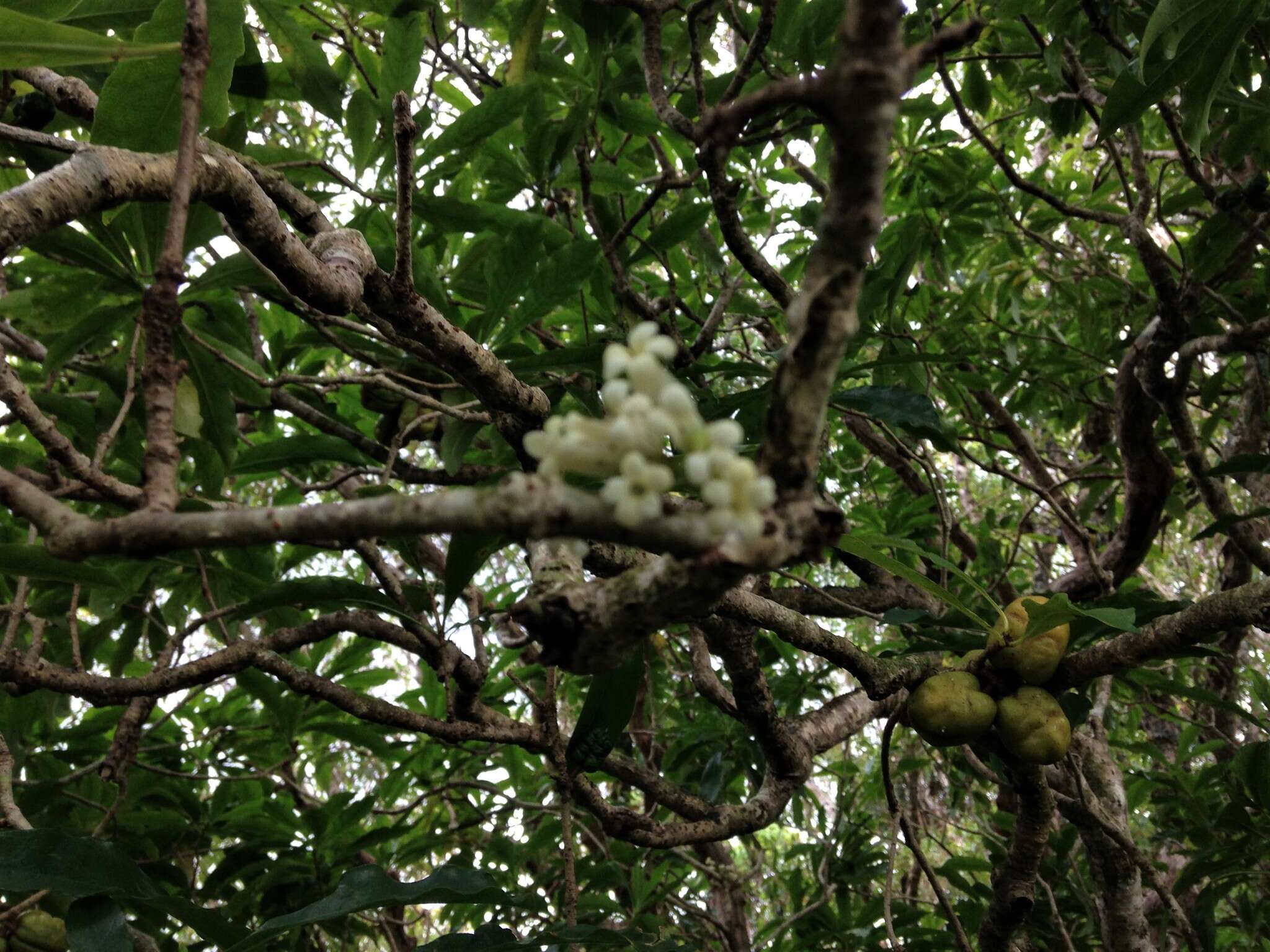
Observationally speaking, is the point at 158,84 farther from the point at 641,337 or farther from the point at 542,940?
the point at 542,940

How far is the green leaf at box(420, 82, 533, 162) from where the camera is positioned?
5.12ft

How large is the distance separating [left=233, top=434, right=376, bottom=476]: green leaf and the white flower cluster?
129cm

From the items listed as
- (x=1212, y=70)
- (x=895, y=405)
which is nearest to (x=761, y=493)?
(x=895, y=405)

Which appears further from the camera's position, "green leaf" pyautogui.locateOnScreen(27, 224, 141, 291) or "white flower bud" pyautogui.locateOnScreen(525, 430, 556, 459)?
"green leaf" pyautogui.locateOnScreen(27, 224, 141, 291)

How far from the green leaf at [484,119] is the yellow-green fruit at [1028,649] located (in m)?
1.19

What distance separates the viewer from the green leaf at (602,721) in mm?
1326

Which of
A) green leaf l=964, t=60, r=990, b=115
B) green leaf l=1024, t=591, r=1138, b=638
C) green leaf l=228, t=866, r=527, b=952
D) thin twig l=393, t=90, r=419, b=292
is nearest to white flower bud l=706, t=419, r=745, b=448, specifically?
thin twig l=393, t=90, r=419, b=292

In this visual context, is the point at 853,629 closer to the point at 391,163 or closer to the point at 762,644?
the point at 762,644

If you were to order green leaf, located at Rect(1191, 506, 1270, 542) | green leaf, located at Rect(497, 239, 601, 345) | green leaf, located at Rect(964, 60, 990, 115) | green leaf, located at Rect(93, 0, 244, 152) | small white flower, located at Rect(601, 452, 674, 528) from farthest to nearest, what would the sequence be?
green leaf, located at Rect(964, 60, 990, 115)
green leaf, located at Rect(1191, 506, 1270, 542)
green leaf, located at Rect(497, 239, 601, 345)
green leaf, located at Rect(93, 0, 244, 152)
small white flower, located at Rect(601, 452, 674, 528)

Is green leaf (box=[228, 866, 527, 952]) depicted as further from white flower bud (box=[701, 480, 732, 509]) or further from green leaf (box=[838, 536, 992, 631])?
white flower bud (box=[701, 480, 732, 509])

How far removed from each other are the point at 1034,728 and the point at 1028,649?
0.12m

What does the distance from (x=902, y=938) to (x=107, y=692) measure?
1924mm

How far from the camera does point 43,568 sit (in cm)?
110

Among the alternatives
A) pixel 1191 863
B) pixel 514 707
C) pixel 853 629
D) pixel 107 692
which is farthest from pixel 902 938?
pixel 853 629
